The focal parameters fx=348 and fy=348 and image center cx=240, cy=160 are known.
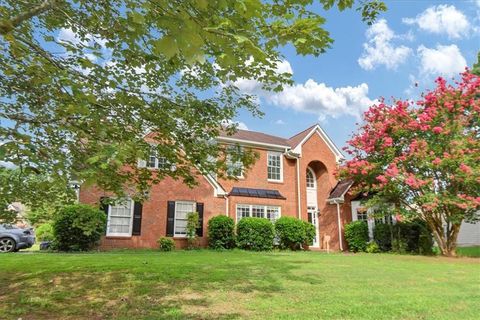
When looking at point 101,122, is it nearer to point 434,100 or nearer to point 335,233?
point 434,100

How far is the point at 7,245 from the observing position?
50.4ft

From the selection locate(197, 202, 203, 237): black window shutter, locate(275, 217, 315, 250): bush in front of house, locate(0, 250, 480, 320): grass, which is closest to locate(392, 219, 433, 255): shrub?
locate(275, 217, 315, 250): bush in front of house

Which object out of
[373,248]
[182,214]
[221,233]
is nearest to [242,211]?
[221,233]

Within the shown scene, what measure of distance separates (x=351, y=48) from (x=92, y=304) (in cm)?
649

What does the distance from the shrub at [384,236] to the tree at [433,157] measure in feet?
7.44

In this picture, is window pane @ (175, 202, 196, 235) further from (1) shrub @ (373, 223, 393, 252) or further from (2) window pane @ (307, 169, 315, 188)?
(1) shrub @ (373, 223, 393, 252)

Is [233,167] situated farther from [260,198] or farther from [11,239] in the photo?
[260,198]

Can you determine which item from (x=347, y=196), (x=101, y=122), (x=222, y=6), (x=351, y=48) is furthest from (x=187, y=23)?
(x=347, y=196)

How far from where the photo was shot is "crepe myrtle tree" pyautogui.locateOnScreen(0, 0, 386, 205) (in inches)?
117

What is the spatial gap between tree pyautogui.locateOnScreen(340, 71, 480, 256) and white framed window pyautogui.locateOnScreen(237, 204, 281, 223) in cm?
580

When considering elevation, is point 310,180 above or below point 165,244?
above

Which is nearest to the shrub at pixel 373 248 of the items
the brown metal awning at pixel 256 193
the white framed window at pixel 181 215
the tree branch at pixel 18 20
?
the brown metal awning at pixel 256 193

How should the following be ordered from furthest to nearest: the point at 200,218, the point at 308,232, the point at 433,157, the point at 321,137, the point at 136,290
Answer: the point at 321,137
the point at 308,232
the point at 200,218
the point at 433,157
the point at 136,290

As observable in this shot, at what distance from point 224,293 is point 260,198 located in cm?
1455
